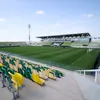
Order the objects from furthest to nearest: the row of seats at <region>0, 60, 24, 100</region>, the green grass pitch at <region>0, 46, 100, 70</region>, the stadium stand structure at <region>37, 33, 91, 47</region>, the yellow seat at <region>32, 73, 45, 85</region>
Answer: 1. the stadium stand structure at <region>37, 33, 91, 47</region>
2. the green grass pitch at <region>0, 46, 100, 70</region>
3. the yellow seat at <region>32, 73, 45, 85</region>
4. the row of seats at <region>0, 60, 24, 100</region>

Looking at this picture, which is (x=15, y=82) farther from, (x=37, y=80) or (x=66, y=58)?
(x=66, y=58)

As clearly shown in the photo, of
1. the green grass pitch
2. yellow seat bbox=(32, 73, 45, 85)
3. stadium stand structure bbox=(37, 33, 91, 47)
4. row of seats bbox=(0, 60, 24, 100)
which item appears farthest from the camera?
stadium stand structure bbox=(37, 33, 91, 47)

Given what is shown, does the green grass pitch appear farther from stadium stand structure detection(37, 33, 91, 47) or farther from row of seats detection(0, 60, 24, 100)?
stadium stand structure detection(37, 33, 91, 47)

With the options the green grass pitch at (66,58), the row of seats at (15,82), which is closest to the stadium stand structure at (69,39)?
the green grass pitch at (66,58)

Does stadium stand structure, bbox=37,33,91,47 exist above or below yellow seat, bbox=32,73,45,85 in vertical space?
Result: above

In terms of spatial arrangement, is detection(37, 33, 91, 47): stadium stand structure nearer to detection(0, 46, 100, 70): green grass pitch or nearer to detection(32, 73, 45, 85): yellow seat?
detection(0, 46, 100, 70): green grass pitch

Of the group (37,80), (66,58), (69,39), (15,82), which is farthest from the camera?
(69,39)

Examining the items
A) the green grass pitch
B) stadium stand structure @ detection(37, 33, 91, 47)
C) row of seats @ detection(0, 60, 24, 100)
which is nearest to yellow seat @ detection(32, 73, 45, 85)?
row of seats @ detection(0, 60, 24, 100)

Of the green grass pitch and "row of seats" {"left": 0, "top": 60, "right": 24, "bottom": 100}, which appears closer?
"row of seats" {"left": 0, "top": 60, "right": 24, "bottom": 100}

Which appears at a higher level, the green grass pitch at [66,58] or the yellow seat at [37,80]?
the yellow seat at [37,80]

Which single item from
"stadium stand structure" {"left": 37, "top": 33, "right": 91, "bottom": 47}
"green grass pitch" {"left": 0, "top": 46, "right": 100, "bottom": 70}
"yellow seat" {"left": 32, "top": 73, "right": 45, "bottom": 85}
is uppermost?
"stadium stand structure" {"left": 37, "top": 33, "right": 91, "bottom": 47}

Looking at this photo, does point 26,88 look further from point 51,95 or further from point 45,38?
point 45,38

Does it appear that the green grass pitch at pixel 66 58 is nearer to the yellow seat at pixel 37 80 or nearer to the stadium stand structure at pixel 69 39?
the yellow seat at pixel 37 80

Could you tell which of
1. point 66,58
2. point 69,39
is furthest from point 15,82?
point 69,39
